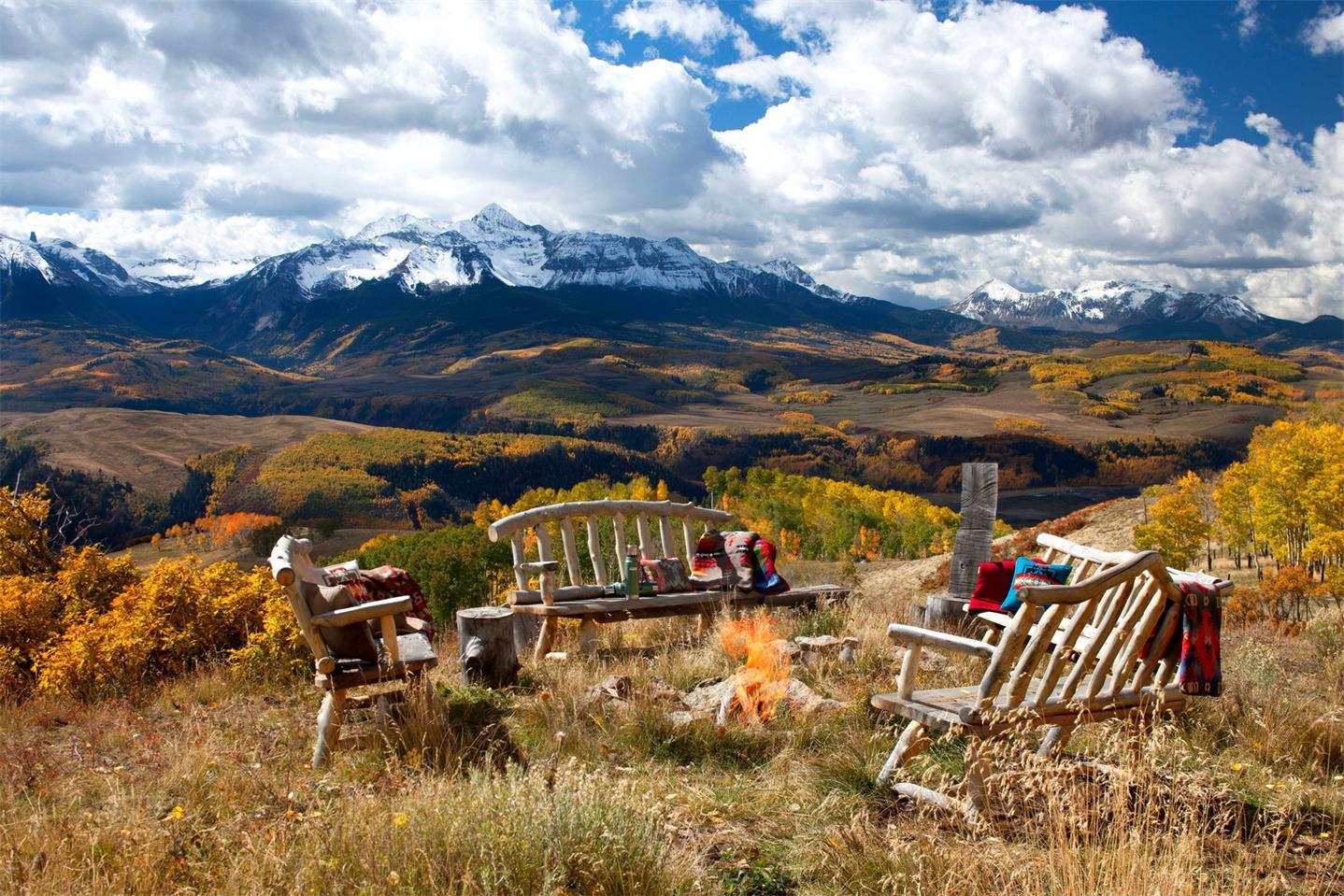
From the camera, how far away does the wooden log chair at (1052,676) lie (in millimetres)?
3727

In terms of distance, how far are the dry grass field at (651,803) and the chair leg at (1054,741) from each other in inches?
4.7

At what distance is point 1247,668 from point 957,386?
493ft

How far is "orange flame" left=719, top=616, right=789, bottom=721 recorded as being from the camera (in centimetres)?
524

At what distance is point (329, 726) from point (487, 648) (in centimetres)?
169

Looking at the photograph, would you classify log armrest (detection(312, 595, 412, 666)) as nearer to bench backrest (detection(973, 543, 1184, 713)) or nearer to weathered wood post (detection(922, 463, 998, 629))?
bench backrest (detection(973, 543, 1184, 713))

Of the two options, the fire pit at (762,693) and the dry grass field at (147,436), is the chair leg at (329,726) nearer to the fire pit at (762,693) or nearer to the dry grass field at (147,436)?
the fire pit at (762,693)

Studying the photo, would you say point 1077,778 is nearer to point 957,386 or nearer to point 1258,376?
point 1258,376

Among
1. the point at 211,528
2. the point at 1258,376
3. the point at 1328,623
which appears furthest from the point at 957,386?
the point at 1328,623

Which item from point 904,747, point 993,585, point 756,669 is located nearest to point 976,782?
point 904,747

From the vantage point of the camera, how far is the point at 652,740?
16.1 ft

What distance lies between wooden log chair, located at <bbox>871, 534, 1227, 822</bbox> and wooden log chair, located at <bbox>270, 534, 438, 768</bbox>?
2.41m

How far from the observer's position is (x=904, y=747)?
4117 millimetres

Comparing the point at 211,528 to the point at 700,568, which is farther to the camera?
the point at 211,528

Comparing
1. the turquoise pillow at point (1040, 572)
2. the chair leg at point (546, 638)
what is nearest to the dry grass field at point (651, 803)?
the turquoise pillow at point (1040, 572)
